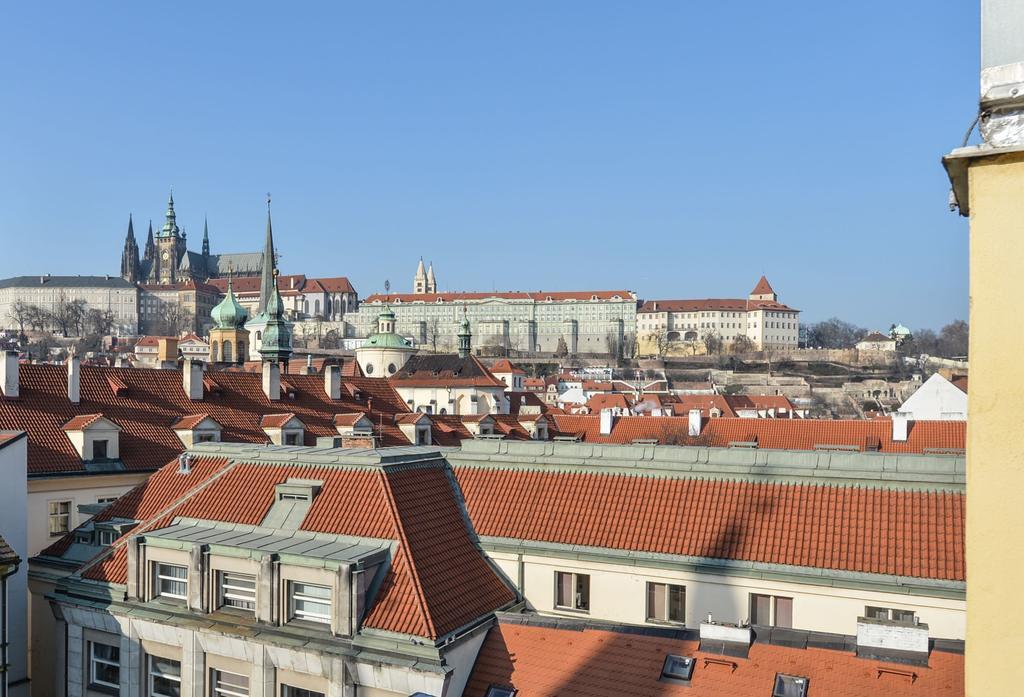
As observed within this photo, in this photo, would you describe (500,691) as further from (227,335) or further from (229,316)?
(227,335)

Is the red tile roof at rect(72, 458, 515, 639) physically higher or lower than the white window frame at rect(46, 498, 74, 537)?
higher

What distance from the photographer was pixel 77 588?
15469 mm

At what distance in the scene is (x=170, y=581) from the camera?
14.7 metres

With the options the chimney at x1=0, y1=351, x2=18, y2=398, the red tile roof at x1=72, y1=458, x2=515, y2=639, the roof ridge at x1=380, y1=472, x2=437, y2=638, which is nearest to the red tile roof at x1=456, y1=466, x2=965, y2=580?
the red tile roof at x1=72, y1=458, x2=515, y2=639

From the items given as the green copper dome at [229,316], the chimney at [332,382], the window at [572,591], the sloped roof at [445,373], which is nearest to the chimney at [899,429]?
the chimney at [332,382]

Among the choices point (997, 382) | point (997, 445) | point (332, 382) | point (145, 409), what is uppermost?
point (997, 382)

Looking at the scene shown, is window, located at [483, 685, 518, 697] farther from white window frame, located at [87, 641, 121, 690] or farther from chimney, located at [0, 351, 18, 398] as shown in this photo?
chimney, located at [0, 351, 18, 398]

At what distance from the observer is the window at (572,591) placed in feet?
49.1

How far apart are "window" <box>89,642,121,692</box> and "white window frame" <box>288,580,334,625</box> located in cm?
410

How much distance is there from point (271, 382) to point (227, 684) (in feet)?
75.6

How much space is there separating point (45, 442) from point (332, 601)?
17155 millimetres

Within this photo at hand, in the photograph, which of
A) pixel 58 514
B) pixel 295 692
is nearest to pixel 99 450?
pixel 58 514

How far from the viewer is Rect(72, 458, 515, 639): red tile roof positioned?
1287 cm

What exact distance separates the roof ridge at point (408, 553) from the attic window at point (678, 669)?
3333 mm
